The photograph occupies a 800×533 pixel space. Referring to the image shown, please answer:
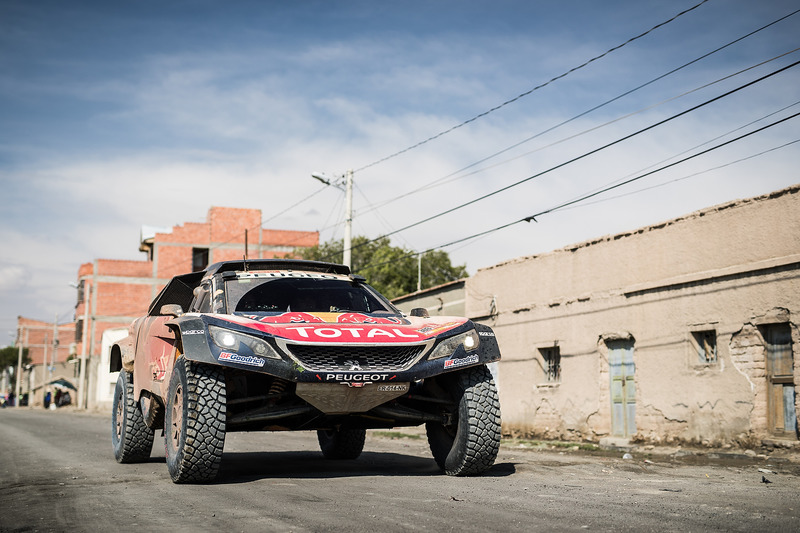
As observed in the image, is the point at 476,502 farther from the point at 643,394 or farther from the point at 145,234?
the point at 145,234

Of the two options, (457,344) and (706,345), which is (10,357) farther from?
(457,344)

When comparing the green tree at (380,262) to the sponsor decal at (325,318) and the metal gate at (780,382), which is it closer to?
the metal gate at (780,382)

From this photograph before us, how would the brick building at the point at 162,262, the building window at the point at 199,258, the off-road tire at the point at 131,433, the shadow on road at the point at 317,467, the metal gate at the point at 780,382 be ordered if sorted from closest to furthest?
the shadow on road at the point at 317,467 < the off-road tire at the point at 131,433 < the metal gate at the point at 780,382 < the brick building at the point at 162,262 < the building window at the point at 199,258

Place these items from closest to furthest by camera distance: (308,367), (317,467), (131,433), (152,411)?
(308,367), (152,411), (317,467), (131,433)

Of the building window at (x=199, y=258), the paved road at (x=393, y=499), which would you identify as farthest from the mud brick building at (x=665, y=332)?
the building window at (x=199, y=258)

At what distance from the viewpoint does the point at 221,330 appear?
676cm

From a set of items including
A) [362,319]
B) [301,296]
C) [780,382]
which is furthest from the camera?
[780,382]

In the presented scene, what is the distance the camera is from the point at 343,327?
7070 mm

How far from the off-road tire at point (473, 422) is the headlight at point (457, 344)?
33 centimetres

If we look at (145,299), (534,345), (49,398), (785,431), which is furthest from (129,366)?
(49,398)

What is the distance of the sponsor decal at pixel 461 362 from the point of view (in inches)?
283

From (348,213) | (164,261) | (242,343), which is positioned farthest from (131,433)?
(164,261)

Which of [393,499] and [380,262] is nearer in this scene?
[393,499]

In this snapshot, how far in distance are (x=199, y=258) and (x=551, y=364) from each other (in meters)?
50.0
